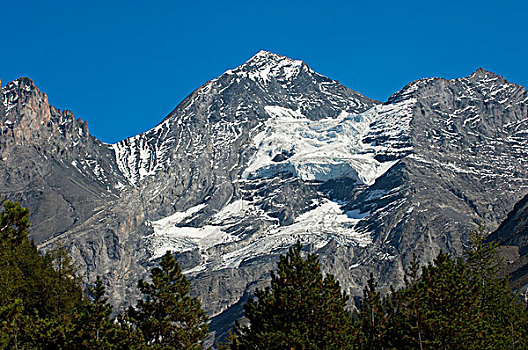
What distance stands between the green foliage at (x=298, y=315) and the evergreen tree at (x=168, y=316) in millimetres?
3118

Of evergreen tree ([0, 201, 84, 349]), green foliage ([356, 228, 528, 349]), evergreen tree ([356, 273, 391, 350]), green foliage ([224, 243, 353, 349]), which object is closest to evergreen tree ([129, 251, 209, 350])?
green foliage ([224, 243, 353, 349])

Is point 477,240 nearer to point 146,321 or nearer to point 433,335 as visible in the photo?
point 433,335

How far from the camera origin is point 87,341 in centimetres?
5247

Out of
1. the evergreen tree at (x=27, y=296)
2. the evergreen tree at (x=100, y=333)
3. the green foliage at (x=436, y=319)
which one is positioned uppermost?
the evergreen tree at (x=27, y=296)

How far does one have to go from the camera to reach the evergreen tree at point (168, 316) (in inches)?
2398

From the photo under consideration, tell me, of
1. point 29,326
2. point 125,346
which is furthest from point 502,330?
point 29,326

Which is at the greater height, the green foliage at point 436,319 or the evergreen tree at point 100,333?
the evergreen tree at point 100,333

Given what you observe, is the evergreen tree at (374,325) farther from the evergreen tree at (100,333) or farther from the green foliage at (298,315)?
the evergreen tree at (100,333)

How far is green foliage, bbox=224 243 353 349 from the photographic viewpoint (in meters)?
57.1

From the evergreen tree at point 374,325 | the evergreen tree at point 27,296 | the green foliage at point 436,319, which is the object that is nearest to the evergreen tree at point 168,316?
the evergreen tree at point 27,296

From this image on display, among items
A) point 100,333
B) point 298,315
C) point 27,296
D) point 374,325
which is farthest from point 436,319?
point 27,296

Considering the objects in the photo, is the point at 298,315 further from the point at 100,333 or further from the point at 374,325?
the point at 100,333

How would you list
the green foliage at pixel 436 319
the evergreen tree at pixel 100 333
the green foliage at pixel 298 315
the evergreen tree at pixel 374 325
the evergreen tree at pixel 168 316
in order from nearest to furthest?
the evergreen tree at pixel 100 333
the green foliage at pixel 298 315
the green foliage at pixel 436 319
the evergreen tree at pixel 168 316
the evergreen tree at pixel 374 325

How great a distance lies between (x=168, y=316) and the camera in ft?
207
